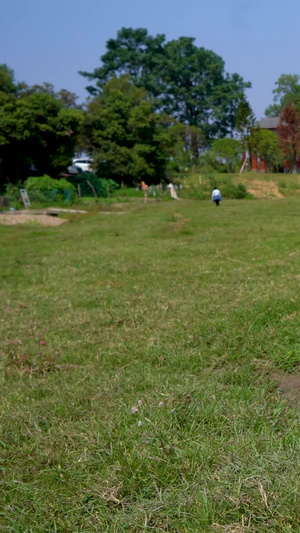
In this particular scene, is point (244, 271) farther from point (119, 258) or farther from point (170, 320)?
point (119, 258)

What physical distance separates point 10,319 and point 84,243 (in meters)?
8.36

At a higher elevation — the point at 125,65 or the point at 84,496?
the point at 125,65

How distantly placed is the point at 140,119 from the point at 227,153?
1618 cm

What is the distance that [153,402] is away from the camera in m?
3.50

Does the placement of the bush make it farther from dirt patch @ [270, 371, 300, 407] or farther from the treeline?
dirt patch @ [270, 371, 300, 407]

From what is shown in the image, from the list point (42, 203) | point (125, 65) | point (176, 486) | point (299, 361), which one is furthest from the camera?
point (125, 65)

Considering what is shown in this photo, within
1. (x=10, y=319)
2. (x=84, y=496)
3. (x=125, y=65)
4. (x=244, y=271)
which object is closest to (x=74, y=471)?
(x=84, y=496)

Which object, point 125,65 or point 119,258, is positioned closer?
point 119,258

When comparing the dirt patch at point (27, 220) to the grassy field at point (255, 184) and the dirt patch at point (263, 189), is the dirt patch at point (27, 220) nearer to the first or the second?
the grassy field at point (255, 184)

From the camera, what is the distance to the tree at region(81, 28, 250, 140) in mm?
78812

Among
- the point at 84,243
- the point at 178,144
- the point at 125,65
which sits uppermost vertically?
the point at 125,65

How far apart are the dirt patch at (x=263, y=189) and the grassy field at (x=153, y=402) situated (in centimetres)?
3020

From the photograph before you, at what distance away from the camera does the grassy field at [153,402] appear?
251cm

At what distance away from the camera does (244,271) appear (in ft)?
28.5
